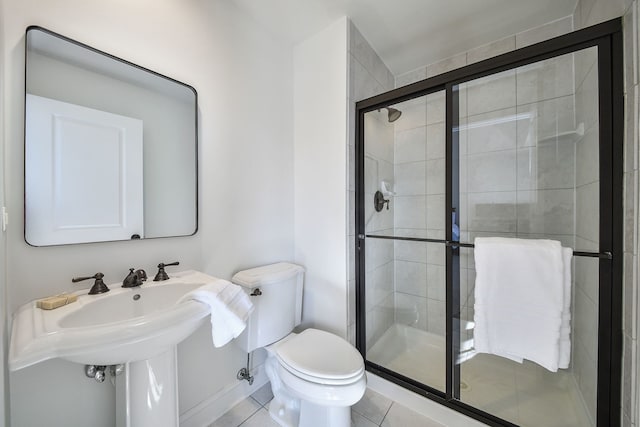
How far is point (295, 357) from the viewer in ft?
3.85

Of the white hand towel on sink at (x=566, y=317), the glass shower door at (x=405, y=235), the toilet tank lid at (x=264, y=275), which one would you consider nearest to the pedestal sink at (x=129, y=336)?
the toilet tank lid at (x=264, y=275)

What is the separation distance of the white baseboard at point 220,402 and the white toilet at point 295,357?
20 cm

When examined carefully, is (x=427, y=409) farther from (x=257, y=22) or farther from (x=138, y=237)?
(x=257, y=22)

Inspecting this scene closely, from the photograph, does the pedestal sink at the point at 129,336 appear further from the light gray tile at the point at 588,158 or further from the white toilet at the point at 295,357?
the light gray tile at the point at 588,158

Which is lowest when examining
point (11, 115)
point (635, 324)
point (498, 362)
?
point (498, 362)

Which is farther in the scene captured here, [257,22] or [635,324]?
[257,22]

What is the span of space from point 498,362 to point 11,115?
8.37ft

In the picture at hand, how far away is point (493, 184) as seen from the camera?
1.65 metres

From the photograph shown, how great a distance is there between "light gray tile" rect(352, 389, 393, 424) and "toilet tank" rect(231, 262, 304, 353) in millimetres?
612

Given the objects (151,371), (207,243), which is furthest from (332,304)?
(151,371)

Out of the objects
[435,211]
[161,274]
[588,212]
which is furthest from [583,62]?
[161,274]

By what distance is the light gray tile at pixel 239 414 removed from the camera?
1.31 meters

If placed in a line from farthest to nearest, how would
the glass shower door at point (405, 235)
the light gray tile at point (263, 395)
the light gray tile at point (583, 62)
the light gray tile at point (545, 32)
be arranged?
the glass shower door at point (405, 235)
the light gray tile at point (545, 32)
the light gray tile at point (263, 395)
the light gray tile at point (583, 62)

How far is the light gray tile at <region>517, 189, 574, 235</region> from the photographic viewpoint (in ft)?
4.33
